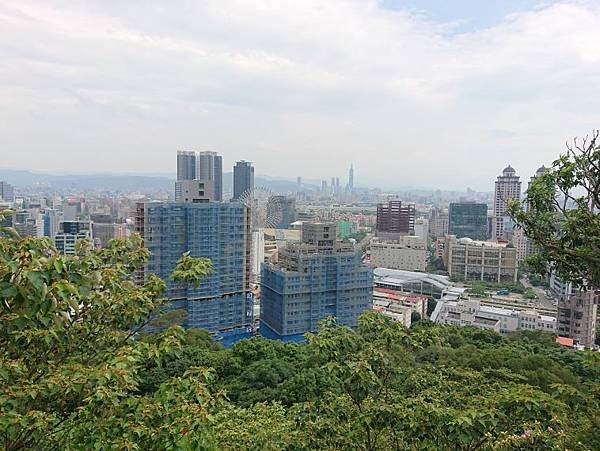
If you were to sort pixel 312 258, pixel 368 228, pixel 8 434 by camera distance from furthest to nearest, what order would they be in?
pixel 368 228 → pixel 312 258 → pixel 8 434

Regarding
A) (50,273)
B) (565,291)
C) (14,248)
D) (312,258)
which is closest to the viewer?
(50,273)

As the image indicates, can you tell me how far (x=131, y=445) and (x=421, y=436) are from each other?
Answer: 5.23 feet

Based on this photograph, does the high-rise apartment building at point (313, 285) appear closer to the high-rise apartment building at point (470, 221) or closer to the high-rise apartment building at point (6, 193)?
the high-rise apartment building at point (470, 221)

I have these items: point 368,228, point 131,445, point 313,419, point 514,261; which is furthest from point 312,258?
point 368,228

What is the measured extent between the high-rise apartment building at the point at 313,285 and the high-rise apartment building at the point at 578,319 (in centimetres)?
868

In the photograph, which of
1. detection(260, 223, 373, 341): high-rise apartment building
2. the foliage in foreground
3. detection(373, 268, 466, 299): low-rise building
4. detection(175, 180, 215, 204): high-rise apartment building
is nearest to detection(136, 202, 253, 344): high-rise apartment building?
detection(175, 180, 215, 204): high-rise apartment building

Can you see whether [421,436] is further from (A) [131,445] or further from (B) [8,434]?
(B) [8,434]

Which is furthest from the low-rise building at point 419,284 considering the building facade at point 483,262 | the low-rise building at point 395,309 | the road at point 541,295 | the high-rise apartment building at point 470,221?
the high-rise apartment building at point 470,221

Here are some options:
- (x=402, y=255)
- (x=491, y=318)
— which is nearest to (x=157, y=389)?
(x=491, y=318)

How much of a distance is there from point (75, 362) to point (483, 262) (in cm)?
3657

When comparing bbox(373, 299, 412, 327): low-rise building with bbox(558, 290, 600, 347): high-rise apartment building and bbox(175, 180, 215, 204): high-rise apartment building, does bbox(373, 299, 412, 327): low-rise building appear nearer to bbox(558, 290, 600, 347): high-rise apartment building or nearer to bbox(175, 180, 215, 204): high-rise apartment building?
bbox(558, 290, 600, 347): high-rise apartment building

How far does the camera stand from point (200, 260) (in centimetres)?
309

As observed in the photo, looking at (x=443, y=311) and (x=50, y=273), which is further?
(x=443, y=311)

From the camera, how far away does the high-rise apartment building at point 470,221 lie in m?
53.8
